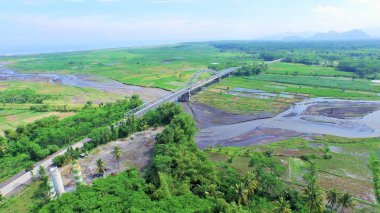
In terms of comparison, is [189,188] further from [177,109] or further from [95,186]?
[177,109]

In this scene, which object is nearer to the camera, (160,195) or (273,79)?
(160,195)

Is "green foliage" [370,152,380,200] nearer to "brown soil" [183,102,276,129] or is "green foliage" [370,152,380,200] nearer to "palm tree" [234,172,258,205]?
"palm tree" [234,172,258,205]

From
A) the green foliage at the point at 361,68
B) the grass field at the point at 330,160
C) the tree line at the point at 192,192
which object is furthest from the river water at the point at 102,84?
the green foliage at the point at 361,68

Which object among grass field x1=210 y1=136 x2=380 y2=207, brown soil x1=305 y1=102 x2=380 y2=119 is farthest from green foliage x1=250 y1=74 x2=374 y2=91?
grass field x1=210 y1=136 x2=380 y2=207

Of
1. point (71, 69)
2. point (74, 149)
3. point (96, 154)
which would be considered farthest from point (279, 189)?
point (71, 69)

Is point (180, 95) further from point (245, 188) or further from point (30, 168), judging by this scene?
point (245, 188)

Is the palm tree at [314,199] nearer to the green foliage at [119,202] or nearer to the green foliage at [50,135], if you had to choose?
the green foliage at [119,202]
